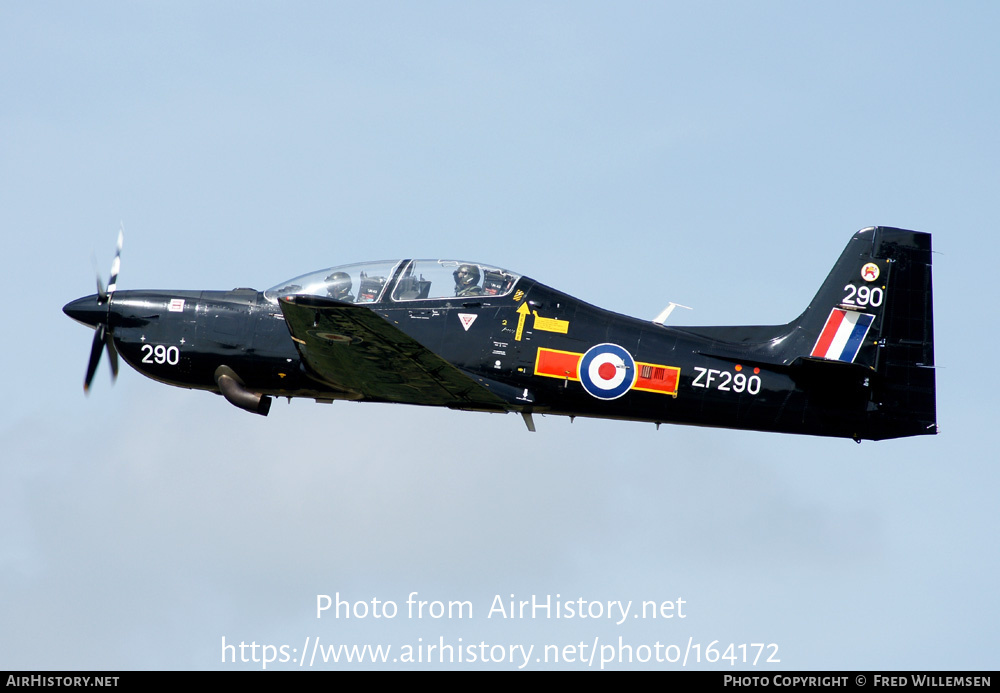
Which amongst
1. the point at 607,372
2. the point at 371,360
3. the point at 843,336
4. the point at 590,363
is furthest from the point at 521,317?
the point at 843,336

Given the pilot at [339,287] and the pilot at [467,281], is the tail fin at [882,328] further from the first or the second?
the pilot at [339,287]

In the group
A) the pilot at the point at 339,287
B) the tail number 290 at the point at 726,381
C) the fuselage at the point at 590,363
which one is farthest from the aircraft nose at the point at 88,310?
the tail number 290 at the point at 726,381

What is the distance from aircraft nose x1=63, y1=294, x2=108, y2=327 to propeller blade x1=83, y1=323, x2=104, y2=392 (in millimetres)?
180

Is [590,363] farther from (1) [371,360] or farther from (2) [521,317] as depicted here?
(1) [371,360]

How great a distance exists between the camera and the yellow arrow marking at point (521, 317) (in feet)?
67.2

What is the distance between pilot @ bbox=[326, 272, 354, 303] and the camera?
20703mm

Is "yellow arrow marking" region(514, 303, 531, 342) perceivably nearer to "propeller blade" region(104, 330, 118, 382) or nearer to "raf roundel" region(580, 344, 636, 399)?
"raf roundel" region(580, 344, 636, 399)

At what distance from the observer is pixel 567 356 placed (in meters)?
20.4

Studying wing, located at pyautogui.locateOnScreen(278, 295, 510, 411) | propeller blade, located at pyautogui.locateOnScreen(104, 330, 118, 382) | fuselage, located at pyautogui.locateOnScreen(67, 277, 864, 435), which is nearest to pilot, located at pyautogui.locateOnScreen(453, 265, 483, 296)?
fuselage, located at pyautogui.locateOnScreen(67, 277, 864, 435)

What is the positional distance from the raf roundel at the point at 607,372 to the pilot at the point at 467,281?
1.96 metres

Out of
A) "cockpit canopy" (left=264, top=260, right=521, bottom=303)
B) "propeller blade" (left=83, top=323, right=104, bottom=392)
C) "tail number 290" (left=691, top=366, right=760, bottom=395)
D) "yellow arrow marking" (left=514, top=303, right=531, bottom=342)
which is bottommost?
"propeller blade" (left=83, top=323, right=104, bottom=392)

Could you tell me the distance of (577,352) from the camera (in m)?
20.4

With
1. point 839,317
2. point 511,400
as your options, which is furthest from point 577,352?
point 839,317
